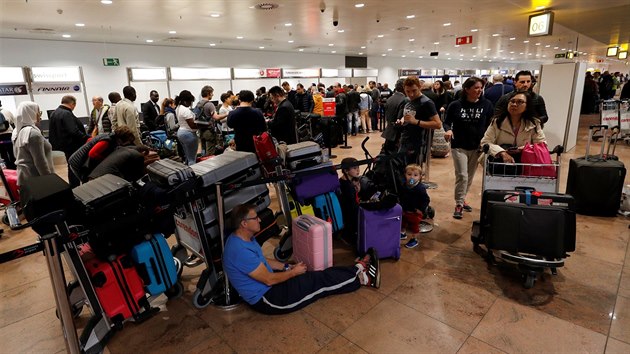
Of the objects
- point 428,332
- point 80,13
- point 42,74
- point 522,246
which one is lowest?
point 428,332

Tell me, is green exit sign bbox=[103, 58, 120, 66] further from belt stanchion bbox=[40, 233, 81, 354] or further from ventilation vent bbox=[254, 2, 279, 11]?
belt stanchion bbox=[40, 233, 81, 354]

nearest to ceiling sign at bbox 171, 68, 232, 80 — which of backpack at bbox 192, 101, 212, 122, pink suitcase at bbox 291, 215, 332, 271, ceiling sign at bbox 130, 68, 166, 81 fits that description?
ceiling sign at bbox 130, 68, 166, 81

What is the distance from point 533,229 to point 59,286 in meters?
3.06

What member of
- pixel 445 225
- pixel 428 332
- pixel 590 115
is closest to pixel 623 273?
pixel 445 225

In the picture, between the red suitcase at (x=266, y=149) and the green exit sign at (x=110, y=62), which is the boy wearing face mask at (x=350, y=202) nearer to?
the red suitcase at (x=266, y=149)

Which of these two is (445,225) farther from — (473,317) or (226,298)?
(226,298)

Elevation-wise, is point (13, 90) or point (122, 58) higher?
point (122, 58)

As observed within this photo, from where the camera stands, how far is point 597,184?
4.12 m

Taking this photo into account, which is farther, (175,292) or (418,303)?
(175,292)

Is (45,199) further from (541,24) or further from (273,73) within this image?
(273,73)

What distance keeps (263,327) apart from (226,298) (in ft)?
1.37

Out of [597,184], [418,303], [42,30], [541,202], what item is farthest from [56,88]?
[597,184]

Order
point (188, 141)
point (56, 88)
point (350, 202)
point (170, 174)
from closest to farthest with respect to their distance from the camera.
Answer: point (170, 174) → point (350, 202) → point (188, 141) → point (56, 88)

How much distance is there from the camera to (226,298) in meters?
2.66
